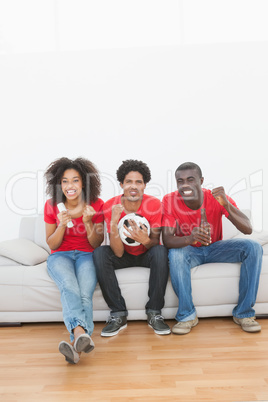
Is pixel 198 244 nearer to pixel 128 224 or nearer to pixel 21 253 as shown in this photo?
pixel 128 224

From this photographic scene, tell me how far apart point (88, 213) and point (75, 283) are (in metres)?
0.41

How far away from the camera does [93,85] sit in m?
3.26

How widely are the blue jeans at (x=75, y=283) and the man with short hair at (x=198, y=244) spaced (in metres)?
0.47

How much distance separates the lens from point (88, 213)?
2027 millimetres

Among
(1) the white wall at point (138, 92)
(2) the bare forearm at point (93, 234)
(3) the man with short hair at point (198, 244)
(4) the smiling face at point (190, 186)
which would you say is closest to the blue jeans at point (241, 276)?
(3) the man with short hair at point (198, 244)

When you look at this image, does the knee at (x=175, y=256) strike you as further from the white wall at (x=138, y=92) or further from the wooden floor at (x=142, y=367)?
the white wall at (x=138, y=92)

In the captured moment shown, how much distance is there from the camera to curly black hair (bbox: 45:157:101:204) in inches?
88.0

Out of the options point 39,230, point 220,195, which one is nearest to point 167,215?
point 220,195

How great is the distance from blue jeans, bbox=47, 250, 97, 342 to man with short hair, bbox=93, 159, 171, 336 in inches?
3.2

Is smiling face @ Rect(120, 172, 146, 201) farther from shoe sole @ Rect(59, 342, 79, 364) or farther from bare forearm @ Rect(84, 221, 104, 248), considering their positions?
shoe sole @ Rect(59, 342, 79, 364)

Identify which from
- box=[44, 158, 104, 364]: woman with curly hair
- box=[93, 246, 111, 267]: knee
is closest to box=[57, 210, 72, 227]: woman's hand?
box=[44, 158, 104, 364]: woman with curly hair

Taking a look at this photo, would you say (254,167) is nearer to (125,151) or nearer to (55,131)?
(125,151)

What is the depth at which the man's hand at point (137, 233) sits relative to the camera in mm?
2020

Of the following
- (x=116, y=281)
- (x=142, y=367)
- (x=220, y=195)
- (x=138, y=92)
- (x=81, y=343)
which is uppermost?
(x=138, y=92)
